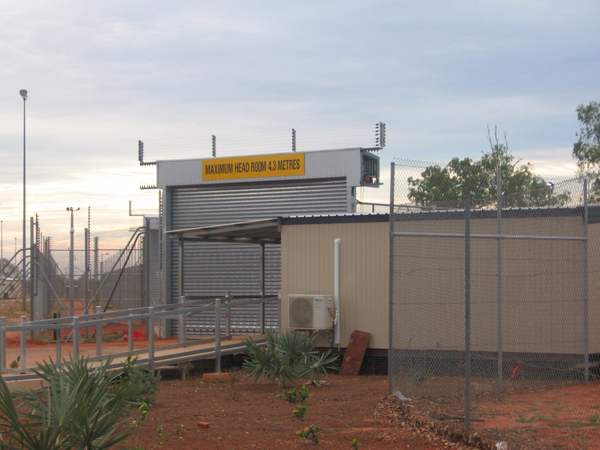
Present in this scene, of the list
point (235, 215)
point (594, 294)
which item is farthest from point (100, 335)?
point (235, 215)

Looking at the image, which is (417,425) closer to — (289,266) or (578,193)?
(578,193)

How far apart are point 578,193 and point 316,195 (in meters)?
9.81

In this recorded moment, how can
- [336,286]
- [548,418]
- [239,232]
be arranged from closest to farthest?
[548,418] < [336,286] < [239,232]

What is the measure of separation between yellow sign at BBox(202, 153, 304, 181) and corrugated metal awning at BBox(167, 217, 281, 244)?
9.32ft

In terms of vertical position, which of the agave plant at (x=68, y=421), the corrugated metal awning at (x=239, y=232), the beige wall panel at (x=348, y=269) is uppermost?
the corrugated metal awning at (x=239, y=232)

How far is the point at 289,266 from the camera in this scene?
14688 millimetres

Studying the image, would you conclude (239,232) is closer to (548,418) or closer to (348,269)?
(348,269)

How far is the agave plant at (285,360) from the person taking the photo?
11.4 meters

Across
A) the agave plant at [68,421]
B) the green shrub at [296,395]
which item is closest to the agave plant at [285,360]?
the green shrub at [296,395]

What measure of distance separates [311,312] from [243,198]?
25.6ft

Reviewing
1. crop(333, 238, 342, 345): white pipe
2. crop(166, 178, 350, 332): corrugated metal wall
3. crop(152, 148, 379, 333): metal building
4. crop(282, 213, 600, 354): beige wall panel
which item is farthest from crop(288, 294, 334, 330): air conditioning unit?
crop(166, 178, 350, 332): corrugated metal wall

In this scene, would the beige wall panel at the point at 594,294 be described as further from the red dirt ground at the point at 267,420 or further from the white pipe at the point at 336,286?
the white pipe at the point at 336,286

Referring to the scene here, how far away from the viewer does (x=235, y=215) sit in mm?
20984

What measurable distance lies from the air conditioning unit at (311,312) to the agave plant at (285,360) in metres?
1.49
